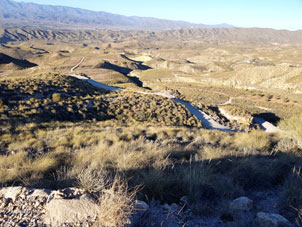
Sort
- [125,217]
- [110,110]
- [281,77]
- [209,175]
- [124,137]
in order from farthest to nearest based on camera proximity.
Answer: [281,77] < [110,110] < [124,137] < [209,175] < [125,217]

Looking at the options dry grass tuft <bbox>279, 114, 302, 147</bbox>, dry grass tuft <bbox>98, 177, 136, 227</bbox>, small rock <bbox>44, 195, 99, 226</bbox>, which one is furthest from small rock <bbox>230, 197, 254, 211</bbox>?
dry grass tuft <bbox>279, 114, 302, 147</bbox>

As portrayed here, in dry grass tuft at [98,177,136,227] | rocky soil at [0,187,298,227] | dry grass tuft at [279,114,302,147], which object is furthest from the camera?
dry grass tuft at [279,114,302,147]

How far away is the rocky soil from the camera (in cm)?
252

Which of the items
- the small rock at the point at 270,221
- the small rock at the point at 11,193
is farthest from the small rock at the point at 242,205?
the small rock at the point at 11,193

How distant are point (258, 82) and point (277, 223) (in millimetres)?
81675

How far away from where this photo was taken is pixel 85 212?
254 cm

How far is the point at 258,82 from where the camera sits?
76.2m

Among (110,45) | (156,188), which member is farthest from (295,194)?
(110,45)

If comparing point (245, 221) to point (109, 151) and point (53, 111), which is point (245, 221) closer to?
point (109, 151)

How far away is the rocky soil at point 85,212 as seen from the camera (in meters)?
2.52

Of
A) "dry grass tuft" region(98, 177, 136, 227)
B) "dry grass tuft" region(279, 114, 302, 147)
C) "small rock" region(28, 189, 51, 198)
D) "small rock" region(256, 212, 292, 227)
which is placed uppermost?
"dry grass tuft" region(98, 177, 136, 227)

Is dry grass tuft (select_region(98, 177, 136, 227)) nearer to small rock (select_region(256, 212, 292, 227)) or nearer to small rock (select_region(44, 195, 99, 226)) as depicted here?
small rock (select_region(44, 195, 99, 226))

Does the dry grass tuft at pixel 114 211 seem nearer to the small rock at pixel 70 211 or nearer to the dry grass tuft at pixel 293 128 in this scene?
the small rock at pixel 70 211

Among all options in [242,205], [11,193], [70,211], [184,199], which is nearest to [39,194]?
[11,193]
